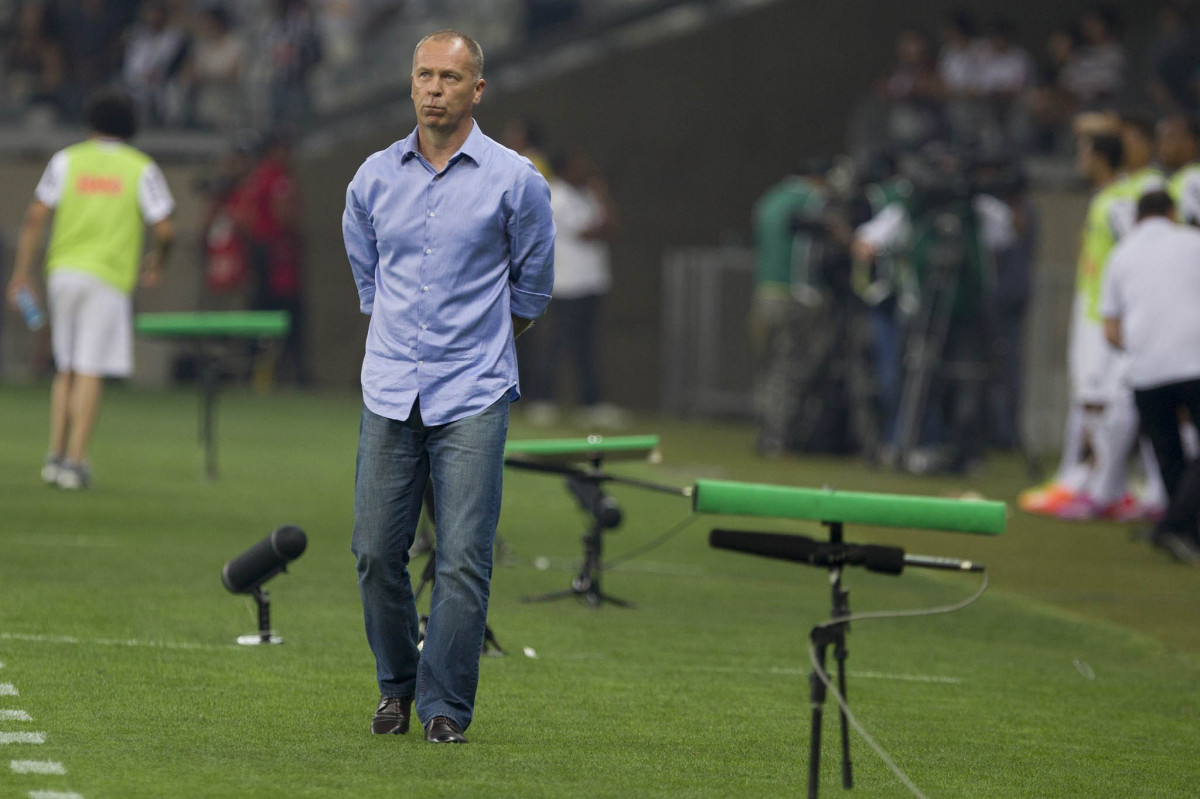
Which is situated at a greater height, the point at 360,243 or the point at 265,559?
the point at 360,243

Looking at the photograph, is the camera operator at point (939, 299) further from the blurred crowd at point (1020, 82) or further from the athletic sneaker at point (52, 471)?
the athletic sneaker at point (52, 471)

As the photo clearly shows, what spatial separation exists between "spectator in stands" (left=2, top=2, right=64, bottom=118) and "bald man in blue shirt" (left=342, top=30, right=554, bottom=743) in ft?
67.0

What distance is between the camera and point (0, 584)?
8781 mm

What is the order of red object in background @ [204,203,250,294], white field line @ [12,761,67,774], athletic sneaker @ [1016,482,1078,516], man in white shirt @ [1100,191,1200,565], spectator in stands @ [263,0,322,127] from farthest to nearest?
spectator in stands @ [263,0,322,127] → red object in background @ [204,203,250,294] → athletic sneaker @ [1016,482,1078,516] → man in white shirt @ [1100,191,1200,565] → white field line @ [12,761,67,774]

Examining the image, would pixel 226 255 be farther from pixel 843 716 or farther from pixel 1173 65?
pixel 843 716

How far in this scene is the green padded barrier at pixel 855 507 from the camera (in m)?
4.96

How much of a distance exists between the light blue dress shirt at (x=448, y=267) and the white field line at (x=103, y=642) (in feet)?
6.65

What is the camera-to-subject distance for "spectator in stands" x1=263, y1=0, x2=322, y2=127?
25.3 m

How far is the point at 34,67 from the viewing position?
83.4ft

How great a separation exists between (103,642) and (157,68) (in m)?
18.7

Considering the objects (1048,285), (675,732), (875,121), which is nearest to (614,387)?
(875,121)

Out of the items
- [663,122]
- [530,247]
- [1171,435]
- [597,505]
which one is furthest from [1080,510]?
[663,122]

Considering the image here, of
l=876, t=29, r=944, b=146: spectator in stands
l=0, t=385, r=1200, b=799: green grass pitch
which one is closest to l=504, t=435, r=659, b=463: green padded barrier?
l=0, t=385, r=1200, b=799: green grass pitch

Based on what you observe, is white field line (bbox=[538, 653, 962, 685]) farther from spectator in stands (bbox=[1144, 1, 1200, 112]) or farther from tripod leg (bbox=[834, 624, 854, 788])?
spectator in stands (bbox=[1144, 1, 1200, 112])
